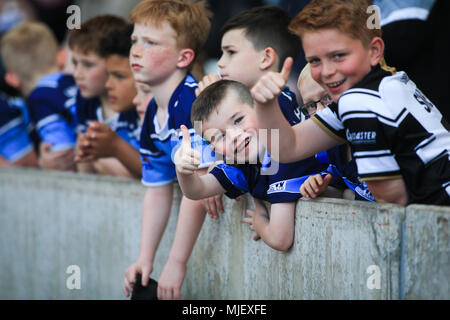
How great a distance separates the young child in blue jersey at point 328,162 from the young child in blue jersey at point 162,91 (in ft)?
1.60

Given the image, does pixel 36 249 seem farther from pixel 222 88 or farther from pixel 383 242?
pixel 383 242

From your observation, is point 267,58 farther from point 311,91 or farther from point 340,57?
point 340,57

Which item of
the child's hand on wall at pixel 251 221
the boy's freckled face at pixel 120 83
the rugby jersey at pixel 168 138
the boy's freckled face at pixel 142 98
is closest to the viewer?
the child's hand on wall at pixel 251 221

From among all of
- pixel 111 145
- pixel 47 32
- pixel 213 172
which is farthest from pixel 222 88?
pixel 47 32

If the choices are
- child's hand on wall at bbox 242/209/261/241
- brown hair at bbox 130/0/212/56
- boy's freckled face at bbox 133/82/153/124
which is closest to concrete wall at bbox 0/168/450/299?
child's hand on wall at bbox 242/209/261/241

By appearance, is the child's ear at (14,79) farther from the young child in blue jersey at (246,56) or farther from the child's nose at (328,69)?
the child's nose at (328,69)

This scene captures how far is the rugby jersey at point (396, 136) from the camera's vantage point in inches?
83.7

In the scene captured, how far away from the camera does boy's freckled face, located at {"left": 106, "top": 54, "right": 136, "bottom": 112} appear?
3.60 meters

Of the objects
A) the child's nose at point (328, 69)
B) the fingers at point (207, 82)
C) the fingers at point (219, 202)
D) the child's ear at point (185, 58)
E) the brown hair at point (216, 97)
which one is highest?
the child's ear at point (185, 58)

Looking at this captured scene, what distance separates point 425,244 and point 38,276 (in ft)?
9.20

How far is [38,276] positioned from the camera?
4148 millimetres

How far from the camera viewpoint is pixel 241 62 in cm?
272

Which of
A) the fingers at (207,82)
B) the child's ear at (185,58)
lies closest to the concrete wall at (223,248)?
the fingers at (207,82)

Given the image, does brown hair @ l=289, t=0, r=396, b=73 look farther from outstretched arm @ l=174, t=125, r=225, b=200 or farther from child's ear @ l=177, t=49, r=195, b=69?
child's ear @ l=177, t=49, r=195, b=69
